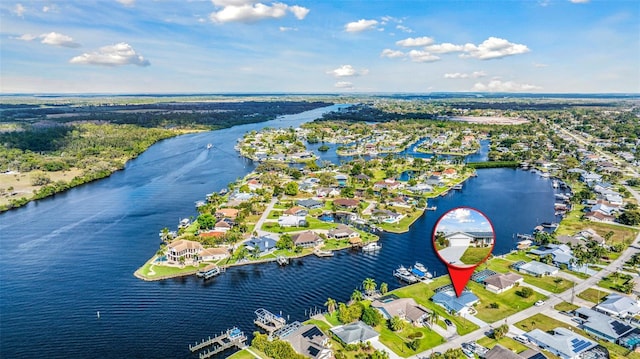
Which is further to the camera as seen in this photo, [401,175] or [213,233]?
[401,175]

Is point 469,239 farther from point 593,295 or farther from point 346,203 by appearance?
point 346,203

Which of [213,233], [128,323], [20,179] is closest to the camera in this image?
[128,323]

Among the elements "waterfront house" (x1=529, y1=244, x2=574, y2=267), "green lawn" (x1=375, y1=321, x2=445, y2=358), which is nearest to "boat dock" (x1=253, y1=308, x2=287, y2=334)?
"green lawn" (x1=375, y1=321, x2=445, y2=358)

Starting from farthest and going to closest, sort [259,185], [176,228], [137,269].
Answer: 1. [259,185]
2. [176,228]
3. [137,269]

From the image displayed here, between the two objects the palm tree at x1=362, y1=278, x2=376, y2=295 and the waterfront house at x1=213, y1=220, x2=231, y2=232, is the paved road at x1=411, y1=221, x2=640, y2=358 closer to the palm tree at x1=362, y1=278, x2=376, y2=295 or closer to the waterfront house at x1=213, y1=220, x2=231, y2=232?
the palm tree at x1=362, y1=278, x2=376, y2=295

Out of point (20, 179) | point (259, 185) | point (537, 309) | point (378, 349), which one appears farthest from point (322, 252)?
point (20, 179)

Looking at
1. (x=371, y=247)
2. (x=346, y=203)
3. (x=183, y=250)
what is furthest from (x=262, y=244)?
(x=346, y=203)

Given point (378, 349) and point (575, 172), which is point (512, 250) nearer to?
point (378, 349)
